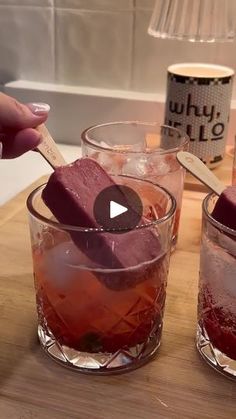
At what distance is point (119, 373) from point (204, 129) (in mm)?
470

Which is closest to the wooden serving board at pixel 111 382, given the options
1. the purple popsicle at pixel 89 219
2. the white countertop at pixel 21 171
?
the purple popsicle at pixel 89 219

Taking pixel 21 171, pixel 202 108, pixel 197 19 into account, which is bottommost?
pixel 21 171

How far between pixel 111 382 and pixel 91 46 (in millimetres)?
710

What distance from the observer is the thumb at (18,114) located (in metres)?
0.54

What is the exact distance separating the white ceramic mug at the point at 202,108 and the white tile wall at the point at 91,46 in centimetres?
13

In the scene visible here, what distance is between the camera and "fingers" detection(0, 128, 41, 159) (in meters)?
0.55

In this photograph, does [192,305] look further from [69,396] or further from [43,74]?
[43,74]

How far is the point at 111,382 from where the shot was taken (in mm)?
489

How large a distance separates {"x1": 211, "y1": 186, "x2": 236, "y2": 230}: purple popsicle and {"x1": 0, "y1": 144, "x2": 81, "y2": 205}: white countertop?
1.44 feet

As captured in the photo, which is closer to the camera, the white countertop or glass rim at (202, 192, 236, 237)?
glass rim at (202, 192, 236, 237)

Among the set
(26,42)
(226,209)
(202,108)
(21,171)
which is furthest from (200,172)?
(26,42)

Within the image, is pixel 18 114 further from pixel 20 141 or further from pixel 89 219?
pixel 89 219

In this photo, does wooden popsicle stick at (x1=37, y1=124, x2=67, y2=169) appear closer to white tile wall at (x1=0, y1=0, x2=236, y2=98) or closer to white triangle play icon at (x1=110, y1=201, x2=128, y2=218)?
white triangle play icon at (x1=110, y1=201, x2=128, y2=218)
